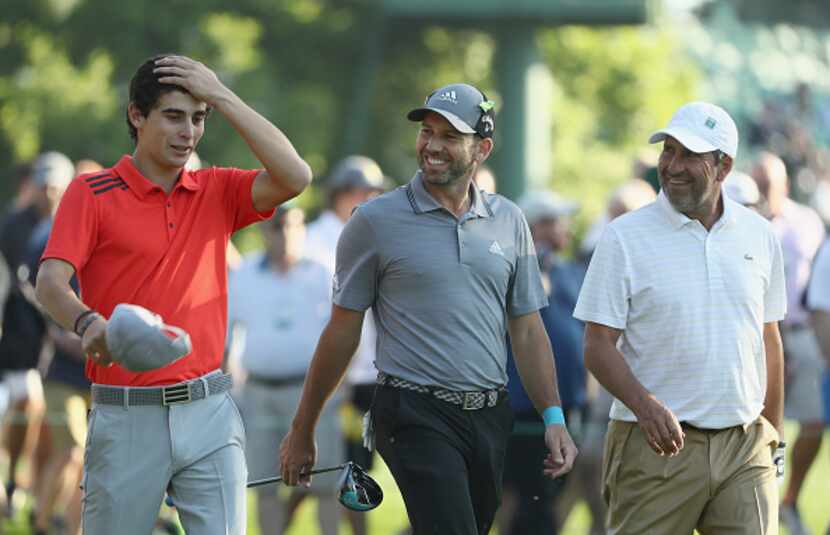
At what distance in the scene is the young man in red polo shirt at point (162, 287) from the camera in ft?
20.3

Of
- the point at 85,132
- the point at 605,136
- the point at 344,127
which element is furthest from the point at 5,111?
the point at 605,136

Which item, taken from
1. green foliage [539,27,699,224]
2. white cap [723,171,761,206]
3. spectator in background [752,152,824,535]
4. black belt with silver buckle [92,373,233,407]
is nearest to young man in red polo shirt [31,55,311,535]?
black belt with silver buckle [92,373,233,407]

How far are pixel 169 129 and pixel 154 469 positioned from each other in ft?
3.92

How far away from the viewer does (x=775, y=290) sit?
739 centimetres

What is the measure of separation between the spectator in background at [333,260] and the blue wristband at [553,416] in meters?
3.56

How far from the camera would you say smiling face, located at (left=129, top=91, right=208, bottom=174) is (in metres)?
6.32

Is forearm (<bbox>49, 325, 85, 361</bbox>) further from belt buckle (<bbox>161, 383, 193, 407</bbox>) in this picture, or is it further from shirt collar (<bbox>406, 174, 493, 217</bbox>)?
belt buckle (<bbox>161, 383, 193, 407</bbox>)

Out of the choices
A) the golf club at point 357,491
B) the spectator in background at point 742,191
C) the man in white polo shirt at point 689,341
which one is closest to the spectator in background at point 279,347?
the spectator in background at point 742,191

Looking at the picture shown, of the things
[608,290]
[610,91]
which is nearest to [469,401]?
[608,290]

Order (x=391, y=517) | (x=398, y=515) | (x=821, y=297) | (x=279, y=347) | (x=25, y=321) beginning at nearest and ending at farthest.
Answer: (x=821, y=297), (x=279, y=347), (x=25, y=321), (x=391, y=517), (x=398, y=515)

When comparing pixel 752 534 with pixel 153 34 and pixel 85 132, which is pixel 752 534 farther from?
pixel 153 34

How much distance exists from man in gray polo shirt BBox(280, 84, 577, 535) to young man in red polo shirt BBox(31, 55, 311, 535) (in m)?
0.63

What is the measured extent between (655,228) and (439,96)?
1032 millimetres

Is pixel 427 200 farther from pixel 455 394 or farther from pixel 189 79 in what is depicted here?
pixel 189 79
